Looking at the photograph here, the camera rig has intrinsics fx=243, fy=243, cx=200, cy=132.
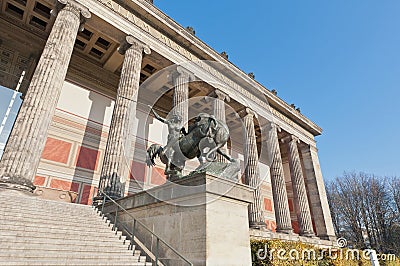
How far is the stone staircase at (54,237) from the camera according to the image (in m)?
4.46

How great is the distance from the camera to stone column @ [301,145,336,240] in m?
20.0

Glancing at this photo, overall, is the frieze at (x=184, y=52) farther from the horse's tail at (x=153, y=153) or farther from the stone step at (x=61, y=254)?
the stone step at (x=61, y=254)

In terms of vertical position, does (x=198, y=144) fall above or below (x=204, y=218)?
above

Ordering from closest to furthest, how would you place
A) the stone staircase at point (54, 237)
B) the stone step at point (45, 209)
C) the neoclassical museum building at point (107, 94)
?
the stone staircase at point (54, 237) < the stone step at point (45, 209) < the neoclassical museum building at point (107, 94)

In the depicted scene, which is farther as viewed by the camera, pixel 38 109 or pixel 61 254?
pixel 38 109

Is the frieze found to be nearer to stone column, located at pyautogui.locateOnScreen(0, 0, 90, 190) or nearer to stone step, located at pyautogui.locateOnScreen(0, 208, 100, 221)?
stone column, located at pyautogui.locateOnScreen(0, 0, 90, 190)

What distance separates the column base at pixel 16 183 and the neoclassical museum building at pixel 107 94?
2cm

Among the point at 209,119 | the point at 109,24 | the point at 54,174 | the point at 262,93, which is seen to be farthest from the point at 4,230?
the point at 262,93

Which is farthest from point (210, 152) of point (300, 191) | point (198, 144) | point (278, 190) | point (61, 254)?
point (300, 191)

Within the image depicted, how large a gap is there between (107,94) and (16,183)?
33.2 feet

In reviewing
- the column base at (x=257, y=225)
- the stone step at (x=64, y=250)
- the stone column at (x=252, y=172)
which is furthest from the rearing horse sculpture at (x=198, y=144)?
the column base at (x=257, y=225)

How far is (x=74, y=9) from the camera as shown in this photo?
1067cm

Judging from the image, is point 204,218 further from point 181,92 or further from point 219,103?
point 219,103

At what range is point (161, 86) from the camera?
18.0 meters
